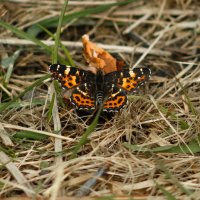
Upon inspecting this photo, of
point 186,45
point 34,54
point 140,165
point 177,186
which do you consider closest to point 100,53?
point 34,54

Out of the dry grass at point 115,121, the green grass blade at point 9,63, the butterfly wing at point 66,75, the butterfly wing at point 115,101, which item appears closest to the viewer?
the dry grass at point 115,121

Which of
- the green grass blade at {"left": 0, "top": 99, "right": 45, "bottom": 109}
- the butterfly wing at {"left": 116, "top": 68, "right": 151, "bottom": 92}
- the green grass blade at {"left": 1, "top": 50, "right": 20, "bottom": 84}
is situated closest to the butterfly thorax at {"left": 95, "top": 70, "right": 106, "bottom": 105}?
the butterfly wing at {"left": 116, "top": 68, "right": 151, "bottom": 92}

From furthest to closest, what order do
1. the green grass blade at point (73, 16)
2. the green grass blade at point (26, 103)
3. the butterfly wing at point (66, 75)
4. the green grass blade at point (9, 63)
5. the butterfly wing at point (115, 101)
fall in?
the green grass blade at point (73, 16) < the green grass blade at point (9, 63) < the green grass blade at point (26, 103) < the butterfly wing at point (66, 75) < the butterfly wing at point (115, 101)

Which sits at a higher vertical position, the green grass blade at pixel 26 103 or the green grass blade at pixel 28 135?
the green grass blade at pixel 26 103

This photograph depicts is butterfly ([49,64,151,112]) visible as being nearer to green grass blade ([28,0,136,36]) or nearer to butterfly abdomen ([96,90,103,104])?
butterfly abdomen ([96,90,103,104])

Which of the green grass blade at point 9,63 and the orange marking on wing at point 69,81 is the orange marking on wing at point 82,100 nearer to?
the orange marking on wing at point 69,81

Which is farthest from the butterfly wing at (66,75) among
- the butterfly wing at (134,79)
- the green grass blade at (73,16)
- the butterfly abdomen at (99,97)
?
the green grass blade at (73,16)

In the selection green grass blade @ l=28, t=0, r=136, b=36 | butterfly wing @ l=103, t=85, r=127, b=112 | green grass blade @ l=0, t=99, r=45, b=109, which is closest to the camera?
butterfly wing @ l=103, t=85, r=127, b=112

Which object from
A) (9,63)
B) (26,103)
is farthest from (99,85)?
(9,63)
